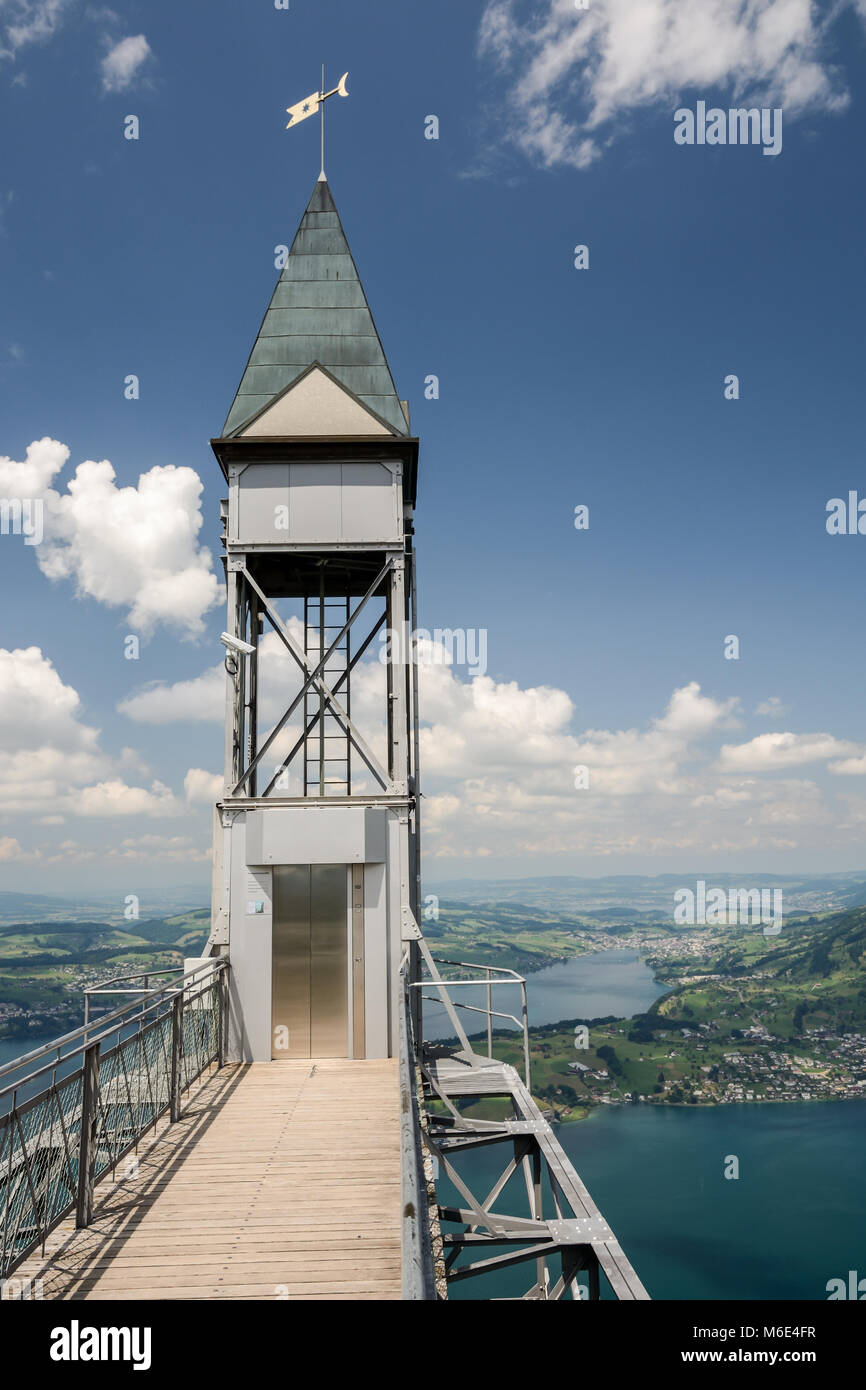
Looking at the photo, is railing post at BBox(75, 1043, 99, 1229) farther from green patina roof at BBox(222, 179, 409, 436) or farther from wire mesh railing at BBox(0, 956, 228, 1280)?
green patina roof at BBox(222, 179, 409, 436)

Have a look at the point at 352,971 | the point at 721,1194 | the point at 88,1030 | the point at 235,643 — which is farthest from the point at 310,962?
the point at 721,1194

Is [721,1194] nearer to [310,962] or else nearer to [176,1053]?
[310,962]

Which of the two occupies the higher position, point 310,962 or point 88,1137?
point 310,962

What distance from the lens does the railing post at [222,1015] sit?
1231 centimetres

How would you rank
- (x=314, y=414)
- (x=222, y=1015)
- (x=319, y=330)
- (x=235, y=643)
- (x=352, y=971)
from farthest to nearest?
(x=319, y=330) → (x=314, y=414) → (x=235, y=643) → (x=352, y=971) → (x=222, y=1015)

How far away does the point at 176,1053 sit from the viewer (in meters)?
9.63

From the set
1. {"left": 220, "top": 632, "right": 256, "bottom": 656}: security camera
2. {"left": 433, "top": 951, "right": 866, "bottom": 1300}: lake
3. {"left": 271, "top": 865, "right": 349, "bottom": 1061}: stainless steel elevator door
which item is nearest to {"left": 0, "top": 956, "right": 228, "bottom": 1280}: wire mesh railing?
{"left": 271, "top": 865, "right": 349, "bottom": 1061}: stainless steel elevator door

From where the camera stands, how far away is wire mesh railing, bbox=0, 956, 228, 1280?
5934 mm

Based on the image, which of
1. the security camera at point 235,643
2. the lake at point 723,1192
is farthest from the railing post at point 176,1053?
the lake at point 723,1192

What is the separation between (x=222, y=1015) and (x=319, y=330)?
1192 cm

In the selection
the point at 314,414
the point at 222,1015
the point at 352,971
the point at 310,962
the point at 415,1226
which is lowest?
the point at 222,1015

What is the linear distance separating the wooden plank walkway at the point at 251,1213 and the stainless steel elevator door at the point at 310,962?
211 centimetres

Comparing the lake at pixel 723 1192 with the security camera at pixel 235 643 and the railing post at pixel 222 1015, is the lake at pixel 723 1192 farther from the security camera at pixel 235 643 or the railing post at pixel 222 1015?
the security camera at pixel 235 643
